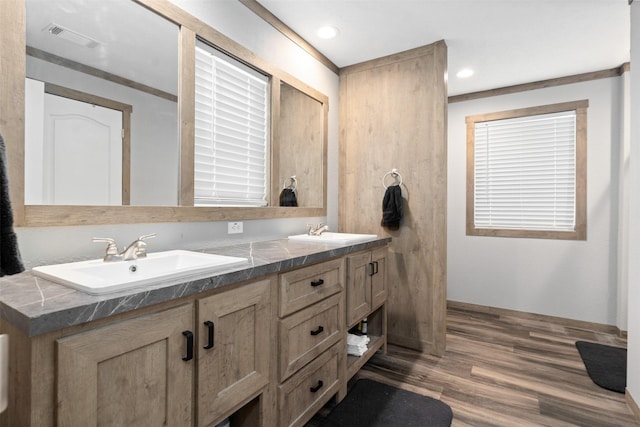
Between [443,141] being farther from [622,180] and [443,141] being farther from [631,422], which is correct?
[631,422]

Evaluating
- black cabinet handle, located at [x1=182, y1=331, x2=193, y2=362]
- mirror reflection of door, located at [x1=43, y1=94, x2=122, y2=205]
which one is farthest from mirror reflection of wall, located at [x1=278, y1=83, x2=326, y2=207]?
black cabinet handle, located at [x1=182, y1=331, x2=193, y2=362]

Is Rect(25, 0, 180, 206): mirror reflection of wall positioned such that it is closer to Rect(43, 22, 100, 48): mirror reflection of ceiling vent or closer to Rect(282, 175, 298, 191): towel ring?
Rect(43, 22, 100, 48): mirror reflection of ceiling vent

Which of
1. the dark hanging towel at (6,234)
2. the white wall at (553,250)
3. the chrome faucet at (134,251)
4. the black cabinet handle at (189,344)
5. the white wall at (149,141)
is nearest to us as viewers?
the dark hanging towel at (6,234)

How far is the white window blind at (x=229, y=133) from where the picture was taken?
1894mm

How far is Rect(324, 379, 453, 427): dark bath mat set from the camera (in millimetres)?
1785

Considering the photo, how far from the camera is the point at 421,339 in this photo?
2.76 meters

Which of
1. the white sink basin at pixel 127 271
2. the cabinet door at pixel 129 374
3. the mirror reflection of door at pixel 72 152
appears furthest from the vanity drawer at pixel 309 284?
the mirror reflection of door at pixel 72 152

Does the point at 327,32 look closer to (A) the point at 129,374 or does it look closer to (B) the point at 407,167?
(B) the point at 407,167

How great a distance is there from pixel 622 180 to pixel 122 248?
3991mm

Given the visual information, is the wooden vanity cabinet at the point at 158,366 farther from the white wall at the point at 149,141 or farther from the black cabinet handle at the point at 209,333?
the white wall at the point at 149,141

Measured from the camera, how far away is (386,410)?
6.21 ft

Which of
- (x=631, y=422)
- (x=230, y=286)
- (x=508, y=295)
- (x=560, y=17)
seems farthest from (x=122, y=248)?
(x=508, y=295)

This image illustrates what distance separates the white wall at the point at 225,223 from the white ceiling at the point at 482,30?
0.59 feet

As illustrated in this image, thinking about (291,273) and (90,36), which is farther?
(291,273)
